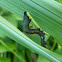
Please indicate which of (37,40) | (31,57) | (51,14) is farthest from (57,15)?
(31,57)

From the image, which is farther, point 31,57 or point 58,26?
point 31,57

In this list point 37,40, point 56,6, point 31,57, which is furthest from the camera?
point 31,57

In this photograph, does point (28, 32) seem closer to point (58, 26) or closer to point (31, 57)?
point (58, 26)

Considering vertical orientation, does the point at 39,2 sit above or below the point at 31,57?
above

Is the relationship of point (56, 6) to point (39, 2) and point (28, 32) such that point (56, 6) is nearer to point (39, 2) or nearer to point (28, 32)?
point (39, 2)

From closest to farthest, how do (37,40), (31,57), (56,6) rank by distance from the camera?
1. (56,6)
2. (37,40)
3. (31,57)

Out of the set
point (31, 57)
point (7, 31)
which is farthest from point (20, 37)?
point (31, 57)

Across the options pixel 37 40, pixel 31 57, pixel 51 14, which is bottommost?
pixel 31 57
